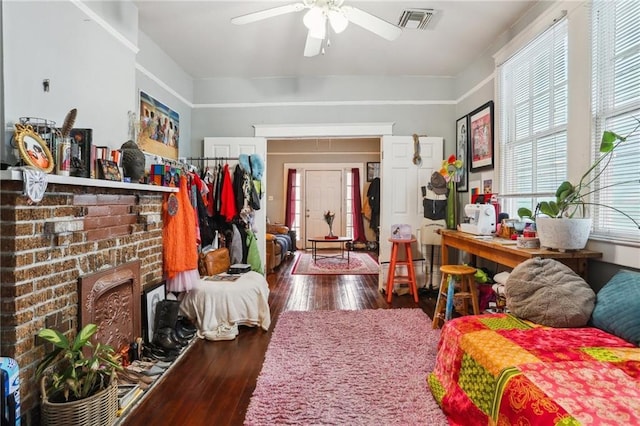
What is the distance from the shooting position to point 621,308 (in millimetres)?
1623

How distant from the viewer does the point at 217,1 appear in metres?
2.65

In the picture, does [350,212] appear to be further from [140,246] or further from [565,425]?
[565,425]

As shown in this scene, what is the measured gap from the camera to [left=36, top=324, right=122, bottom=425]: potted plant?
1460mm

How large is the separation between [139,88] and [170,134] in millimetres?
Result: 671

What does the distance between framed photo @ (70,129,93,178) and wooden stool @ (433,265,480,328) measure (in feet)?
8.72

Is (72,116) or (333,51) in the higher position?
(333,51)

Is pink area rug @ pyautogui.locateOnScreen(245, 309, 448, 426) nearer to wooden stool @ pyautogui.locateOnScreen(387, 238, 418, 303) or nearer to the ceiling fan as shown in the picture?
wooden stool @ pyautogui.locateOnScreen(387, 238, 418, 303)

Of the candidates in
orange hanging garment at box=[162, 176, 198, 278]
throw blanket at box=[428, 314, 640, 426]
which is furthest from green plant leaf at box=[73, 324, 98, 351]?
throw blanket at box=[428, 314, 640, 426]

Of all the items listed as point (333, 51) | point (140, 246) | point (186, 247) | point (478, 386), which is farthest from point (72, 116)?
point (333, 51)

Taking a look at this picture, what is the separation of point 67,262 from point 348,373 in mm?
1764

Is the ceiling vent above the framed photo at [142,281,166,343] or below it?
above

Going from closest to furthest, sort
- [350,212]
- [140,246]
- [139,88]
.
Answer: [140,246] → [139,88] → [350,212]

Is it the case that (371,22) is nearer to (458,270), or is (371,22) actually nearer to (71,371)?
(458,270)

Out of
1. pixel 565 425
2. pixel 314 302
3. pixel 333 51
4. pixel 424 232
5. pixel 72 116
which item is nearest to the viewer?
pixel 565 425
